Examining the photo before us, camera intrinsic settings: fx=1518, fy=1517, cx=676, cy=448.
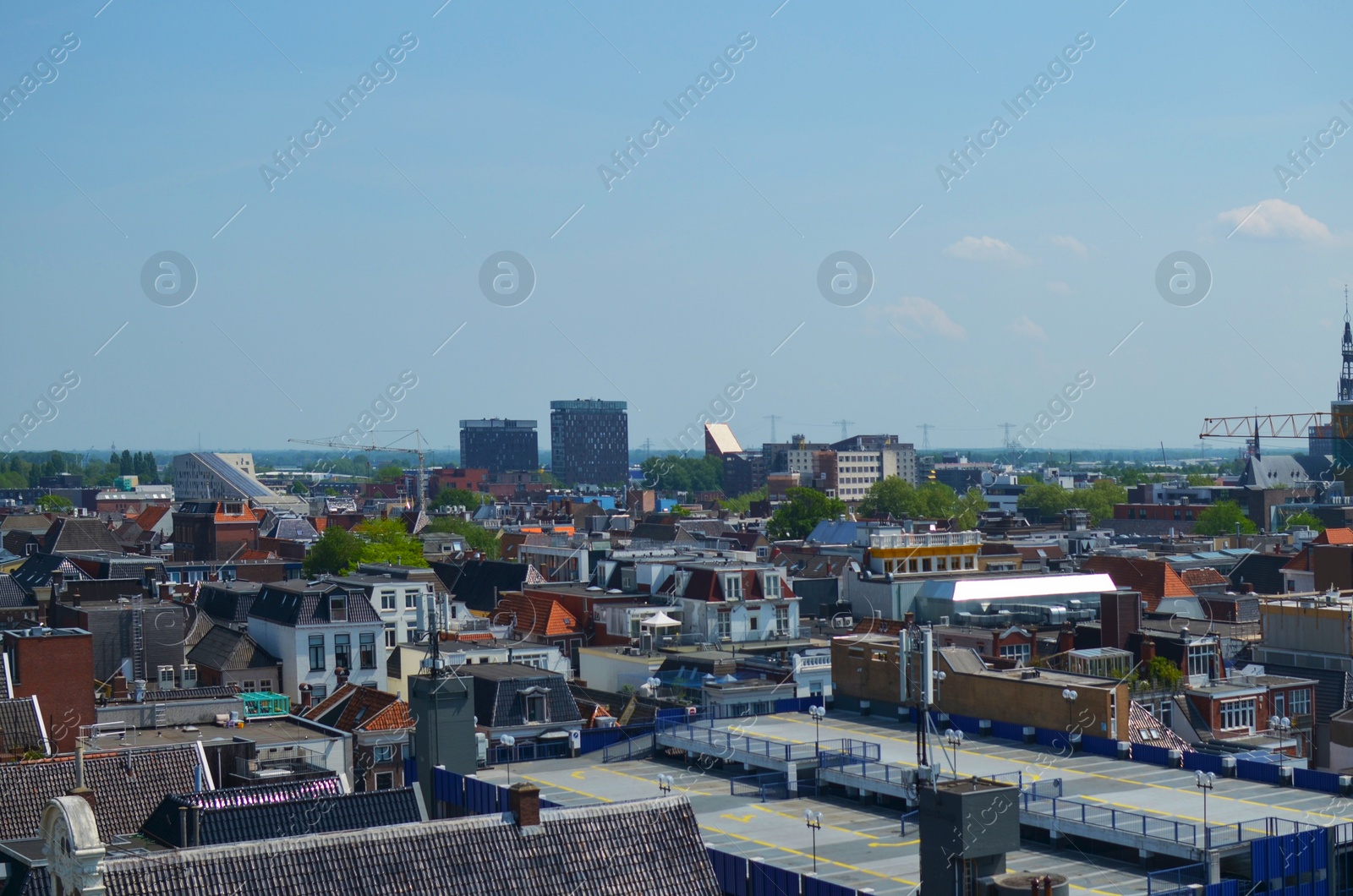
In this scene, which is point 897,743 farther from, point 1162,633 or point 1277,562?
point 1277,562

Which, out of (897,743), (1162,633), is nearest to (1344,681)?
(1162,633)

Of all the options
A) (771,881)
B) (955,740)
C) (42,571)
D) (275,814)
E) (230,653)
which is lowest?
(230,653)

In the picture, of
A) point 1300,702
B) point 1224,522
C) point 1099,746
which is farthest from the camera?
point 1224,522

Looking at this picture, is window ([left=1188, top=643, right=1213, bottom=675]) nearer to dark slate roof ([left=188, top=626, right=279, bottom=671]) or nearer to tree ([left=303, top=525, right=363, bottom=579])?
dark slate roof ([left=188, top=626, right=279, bottom=671])

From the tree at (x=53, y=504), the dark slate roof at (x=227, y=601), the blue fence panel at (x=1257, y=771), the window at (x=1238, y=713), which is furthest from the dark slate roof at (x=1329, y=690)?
the tree at (x=53, y=504)

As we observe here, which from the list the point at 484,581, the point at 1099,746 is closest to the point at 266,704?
the point at 1099,746

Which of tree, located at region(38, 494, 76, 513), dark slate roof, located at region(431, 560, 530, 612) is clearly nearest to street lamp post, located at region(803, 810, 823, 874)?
dark slate roof, located at region(431, 560, 530, 612)

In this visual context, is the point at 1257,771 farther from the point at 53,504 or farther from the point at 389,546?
the point at 53,504
